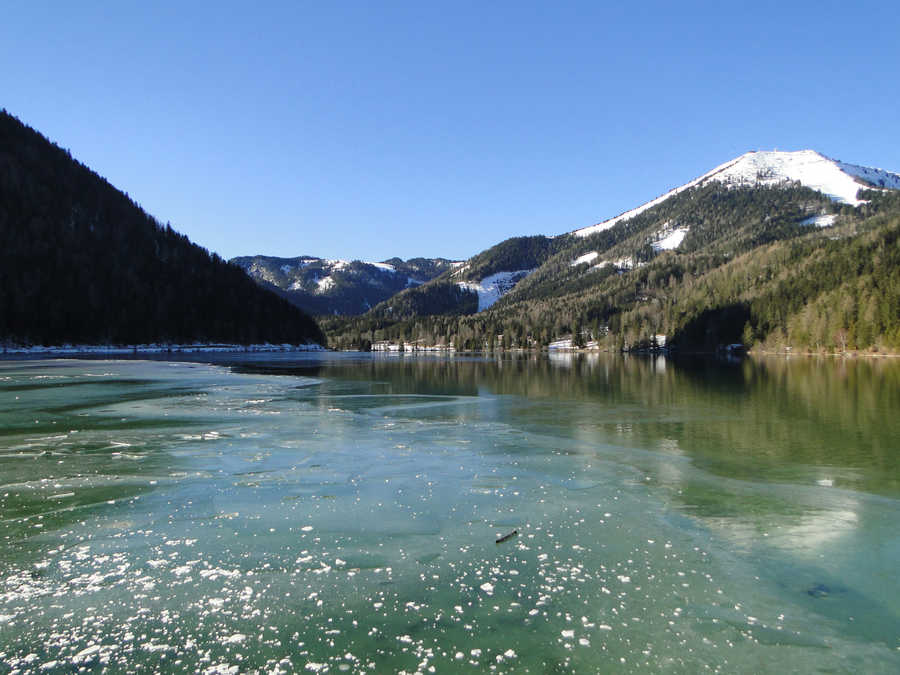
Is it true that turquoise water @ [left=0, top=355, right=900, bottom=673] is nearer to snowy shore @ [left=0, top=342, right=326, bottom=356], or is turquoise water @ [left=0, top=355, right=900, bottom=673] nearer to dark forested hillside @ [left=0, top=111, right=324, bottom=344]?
snowy shore @ [left=0, top=342, right=326, bottom=356]

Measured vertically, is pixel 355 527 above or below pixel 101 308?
below

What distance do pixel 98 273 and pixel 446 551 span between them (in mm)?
158559

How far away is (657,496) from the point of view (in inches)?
497

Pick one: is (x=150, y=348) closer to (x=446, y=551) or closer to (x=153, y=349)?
(x=153, y=349)

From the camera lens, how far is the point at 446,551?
361 inches

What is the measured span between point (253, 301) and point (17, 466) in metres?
168

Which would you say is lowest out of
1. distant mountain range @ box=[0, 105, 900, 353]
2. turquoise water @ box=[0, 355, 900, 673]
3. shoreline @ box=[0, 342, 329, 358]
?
turquoise water @ box=[0, 355, 900, 673]

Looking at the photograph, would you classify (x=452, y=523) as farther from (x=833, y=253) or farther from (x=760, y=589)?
(x=833, y=253)

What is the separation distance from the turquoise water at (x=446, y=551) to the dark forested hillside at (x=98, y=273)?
4684 inches

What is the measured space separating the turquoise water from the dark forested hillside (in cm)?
11899

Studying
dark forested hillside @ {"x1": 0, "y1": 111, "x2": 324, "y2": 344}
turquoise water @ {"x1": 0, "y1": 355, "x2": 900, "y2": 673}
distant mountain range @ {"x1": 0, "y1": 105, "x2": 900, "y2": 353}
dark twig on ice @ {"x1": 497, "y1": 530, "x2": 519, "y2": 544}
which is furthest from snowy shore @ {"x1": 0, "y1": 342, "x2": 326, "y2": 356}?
dark twig on ice @ {"x1": 497, "y1": 530, "x2": 519, "y2": 544}

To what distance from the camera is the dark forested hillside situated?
385 feet

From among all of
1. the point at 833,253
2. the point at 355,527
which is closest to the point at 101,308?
the point at 355,527

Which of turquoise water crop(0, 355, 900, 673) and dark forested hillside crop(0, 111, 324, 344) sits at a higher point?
dark forested hillside crop(0, 111, 324, 344)
